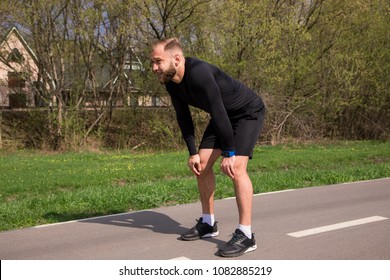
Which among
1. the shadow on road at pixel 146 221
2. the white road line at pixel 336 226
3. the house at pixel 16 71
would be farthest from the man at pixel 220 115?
the house at pixel 16 71

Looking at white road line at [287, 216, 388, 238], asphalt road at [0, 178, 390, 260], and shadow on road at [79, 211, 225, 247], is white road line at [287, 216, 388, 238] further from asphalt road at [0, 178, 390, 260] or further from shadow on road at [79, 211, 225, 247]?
shadow on road at [79, 211, 225, 247]

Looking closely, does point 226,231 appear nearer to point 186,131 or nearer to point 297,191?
point 186,131

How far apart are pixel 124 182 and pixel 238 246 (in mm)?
5937

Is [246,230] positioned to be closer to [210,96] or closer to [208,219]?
[208,219]

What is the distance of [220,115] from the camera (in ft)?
14.0

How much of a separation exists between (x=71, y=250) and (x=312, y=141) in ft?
56.0

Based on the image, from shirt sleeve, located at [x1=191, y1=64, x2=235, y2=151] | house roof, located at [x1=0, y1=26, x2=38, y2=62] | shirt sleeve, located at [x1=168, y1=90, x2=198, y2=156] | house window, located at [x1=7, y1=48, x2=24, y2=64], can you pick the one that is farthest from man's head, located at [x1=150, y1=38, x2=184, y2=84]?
house window, located at [x1=7, y1=48, x2=24, y2=64]

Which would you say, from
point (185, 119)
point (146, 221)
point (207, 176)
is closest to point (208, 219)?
point (207, 176)

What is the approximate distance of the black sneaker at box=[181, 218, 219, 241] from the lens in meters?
4.91

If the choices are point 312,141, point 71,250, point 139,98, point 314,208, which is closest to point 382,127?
point 312,141

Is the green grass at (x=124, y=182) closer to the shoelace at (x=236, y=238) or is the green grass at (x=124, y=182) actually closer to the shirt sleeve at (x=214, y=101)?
the shoelace at (x=236, y=238)

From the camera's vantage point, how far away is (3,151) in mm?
19359

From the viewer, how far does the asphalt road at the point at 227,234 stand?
440 cm

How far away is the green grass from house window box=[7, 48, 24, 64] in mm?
6835
